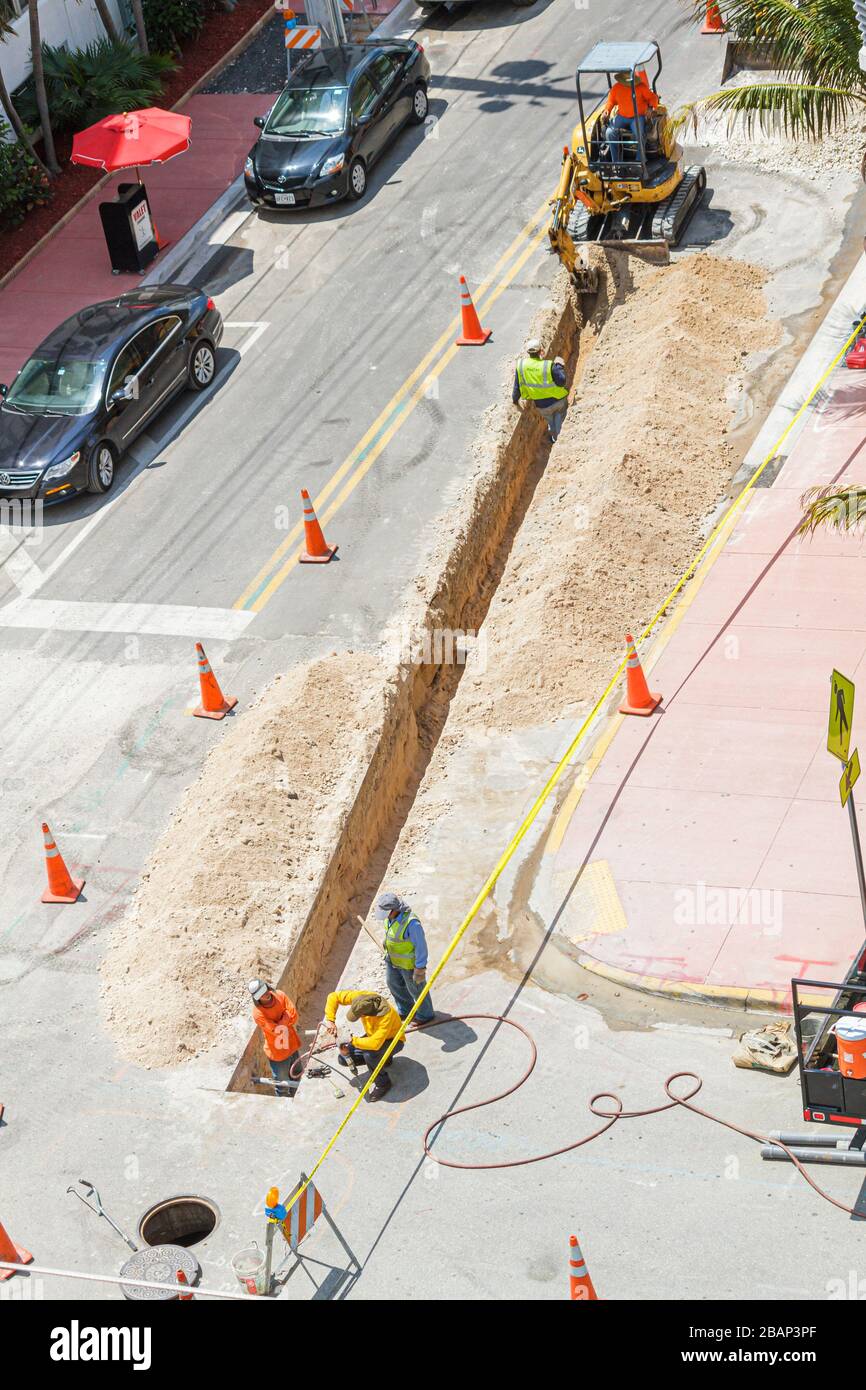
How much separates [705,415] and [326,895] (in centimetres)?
862

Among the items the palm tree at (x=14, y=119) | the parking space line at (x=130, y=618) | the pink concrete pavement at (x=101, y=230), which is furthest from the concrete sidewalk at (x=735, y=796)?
the palm tree at (x=14, y=119)

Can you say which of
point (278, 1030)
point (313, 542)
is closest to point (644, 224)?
point (313, 542)

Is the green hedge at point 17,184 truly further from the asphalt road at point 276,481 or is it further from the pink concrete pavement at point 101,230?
the asphalt road at point 276,481

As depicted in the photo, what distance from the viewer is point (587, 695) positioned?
17.4 meters

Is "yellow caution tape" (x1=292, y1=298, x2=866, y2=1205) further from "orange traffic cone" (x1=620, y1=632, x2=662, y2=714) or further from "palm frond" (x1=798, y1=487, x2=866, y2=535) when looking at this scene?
"palm frond" (x1=798, y1=487, x2=866, y2=535)

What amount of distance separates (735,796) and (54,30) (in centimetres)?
2138

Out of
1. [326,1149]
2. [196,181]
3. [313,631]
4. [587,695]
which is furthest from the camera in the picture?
[196,181]

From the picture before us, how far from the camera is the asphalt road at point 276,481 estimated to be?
680 inches

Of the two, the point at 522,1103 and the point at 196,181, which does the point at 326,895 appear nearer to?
the point at 522,1103

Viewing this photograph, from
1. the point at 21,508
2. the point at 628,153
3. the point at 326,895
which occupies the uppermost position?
the point at 628,153

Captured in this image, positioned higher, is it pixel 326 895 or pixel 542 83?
pixel 542 83

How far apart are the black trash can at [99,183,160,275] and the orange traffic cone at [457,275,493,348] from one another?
5.88 m

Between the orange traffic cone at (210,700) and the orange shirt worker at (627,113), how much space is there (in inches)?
411

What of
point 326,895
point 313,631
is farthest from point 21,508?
point 326,895
